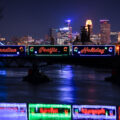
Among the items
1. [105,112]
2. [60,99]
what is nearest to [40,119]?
[105,112]

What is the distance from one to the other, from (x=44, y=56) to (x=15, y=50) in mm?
4014

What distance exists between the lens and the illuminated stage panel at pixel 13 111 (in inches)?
437

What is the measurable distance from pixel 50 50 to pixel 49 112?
26.7 metres

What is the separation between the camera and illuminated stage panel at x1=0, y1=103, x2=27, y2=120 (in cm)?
1111

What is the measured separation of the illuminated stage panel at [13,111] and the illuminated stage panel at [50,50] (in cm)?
2596

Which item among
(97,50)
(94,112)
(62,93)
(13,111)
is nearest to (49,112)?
(13,111)

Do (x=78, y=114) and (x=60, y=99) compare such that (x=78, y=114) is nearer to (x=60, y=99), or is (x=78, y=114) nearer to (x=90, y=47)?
(x=60, y=99)

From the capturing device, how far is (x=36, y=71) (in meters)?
46.1

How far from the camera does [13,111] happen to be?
37.1 ft

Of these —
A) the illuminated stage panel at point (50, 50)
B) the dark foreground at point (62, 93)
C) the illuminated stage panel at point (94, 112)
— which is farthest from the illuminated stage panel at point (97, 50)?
the illuminated stage panel at point (94, 112)

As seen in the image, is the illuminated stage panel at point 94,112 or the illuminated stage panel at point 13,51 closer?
the illuminated stage panel at point 94,112

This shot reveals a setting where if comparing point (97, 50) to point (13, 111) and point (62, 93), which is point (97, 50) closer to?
point (62, 93)

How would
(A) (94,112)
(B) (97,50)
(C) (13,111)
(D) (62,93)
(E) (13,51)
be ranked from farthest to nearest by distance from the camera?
1. (E) (13,51)
2. (B) (97,50)
3. (D) (62,93)
4. (C) (13,111)
5. (A) (94,112)

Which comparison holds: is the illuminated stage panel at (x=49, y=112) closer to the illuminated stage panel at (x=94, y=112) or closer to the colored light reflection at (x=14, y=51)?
the illuminated stage panel at (x=94, y=112)
